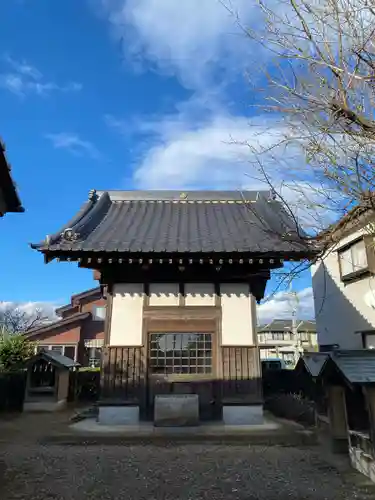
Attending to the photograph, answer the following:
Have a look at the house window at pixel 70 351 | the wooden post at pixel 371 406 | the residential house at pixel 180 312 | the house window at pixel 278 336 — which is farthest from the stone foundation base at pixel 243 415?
the house window at pixel 278 336

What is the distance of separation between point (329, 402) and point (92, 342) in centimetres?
2287

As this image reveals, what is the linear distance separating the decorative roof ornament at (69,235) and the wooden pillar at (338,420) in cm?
658

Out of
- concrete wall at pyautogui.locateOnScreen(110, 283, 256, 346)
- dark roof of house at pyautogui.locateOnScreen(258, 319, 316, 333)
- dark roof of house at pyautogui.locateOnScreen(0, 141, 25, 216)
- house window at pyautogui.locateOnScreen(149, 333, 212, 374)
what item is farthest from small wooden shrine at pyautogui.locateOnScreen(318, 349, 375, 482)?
dark roof of house at pyautogui.locateOnScreen(258, 319, 316, 333)

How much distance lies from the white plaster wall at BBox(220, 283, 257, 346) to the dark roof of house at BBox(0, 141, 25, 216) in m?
5.19

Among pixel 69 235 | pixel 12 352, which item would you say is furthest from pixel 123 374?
pixel 12 352

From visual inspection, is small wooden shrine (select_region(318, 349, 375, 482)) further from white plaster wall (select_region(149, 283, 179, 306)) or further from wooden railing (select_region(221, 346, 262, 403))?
white plaster wall (select_region(149, 283, 179, 306))

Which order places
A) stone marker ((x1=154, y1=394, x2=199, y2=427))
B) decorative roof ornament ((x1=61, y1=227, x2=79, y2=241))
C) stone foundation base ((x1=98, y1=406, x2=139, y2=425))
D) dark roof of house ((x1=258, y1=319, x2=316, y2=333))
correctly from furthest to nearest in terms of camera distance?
dark roof of house ((x1=258, y1=319, x2=316, y2=333)) < decorative roof ornament ((x1=61, y1=227, x2=79, y2=241)) < stone foundation base ((x1=98, y1=406, x2=139, y2=425)) < stone marker ((x1=154, y1=394, x2=199, y2=427))

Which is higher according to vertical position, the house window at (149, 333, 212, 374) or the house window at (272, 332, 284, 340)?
the house window at (272, 332, 284, 340)

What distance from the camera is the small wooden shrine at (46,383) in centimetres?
1257

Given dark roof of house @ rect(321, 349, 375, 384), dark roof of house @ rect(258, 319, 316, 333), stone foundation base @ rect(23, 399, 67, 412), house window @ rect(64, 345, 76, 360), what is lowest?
stone foundation base @ rect(23, 399, 67, 412)

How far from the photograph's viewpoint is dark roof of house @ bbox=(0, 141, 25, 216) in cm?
686

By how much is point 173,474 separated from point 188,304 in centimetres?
441

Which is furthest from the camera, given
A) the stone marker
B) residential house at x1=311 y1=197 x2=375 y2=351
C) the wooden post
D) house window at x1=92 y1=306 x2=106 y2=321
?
house window at x1=92 y1=306 x2=106 y2=321

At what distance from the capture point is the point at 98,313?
1099 inches
